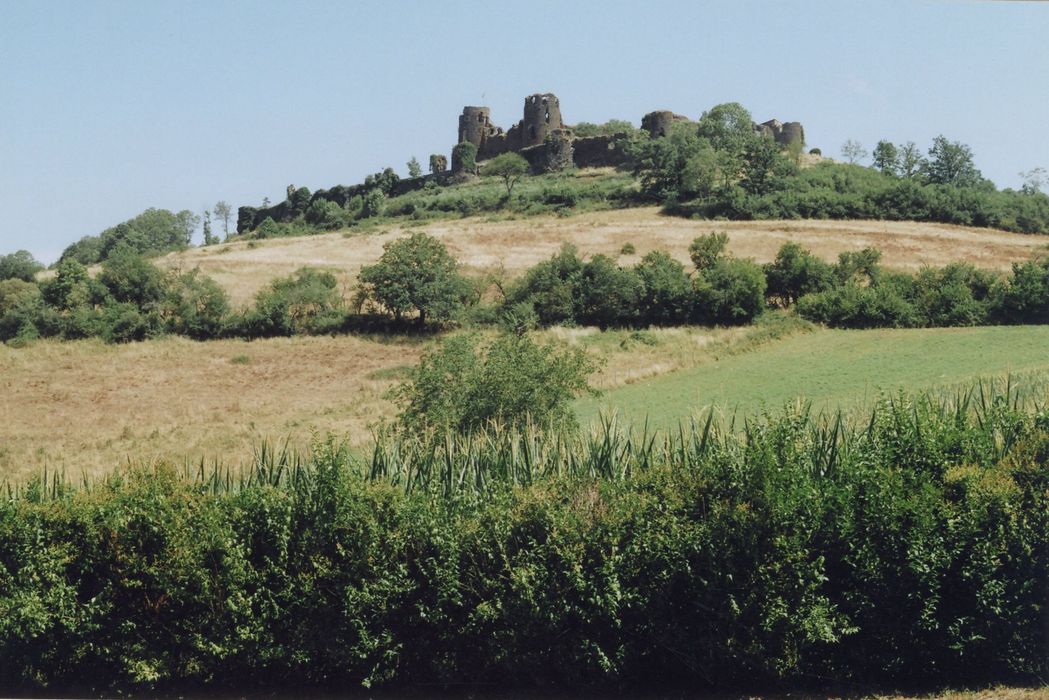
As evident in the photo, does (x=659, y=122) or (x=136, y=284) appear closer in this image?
(x=136, y=284)

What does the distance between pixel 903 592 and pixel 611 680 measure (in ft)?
13.2

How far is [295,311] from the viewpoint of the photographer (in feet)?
192

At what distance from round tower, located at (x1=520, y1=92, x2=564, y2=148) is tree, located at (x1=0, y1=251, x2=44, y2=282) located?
206ft

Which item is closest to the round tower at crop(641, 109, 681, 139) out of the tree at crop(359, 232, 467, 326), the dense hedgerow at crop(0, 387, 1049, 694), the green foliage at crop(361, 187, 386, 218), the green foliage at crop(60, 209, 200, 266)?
the green foliage at crop(361, 187, 386, 218)

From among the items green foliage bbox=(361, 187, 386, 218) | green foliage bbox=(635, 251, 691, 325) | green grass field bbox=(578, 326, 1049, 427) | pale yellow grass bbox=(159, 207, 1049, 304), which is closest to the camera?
green grass field bbox=(578, 326, 1049, 427)

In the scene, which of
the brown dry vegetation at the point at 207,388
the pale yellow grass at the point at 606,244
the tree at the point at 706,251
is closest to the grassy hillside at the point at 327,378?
the brown dry vegetation at the point at 207,388

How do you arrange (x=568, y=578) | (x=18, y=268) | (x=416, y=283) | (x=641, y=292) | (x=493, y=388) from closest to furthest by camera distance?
(x=568, y=578), (x=493, y=388), (x=641, y=292), (x=416, y=283), (x=18, y=268)

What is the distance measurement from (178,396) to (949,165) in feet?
283

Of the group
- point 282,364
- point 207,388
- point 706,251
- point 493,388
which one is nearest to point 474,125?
point 706,251

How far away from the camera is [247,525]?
589 inches

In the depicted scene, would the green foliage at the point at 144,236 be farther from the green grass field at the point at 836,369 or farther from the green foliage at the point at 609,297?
the green grass field at the point at 836,369

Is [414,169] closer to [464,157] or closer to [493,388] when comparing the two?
[464,157]

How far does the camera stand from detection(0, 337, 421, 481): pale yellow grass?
119 ft

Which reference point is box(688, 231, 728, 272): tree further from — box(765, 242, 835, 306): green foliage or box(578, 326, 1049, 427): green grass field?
box(578, 326, 1049, 427): green grass field
